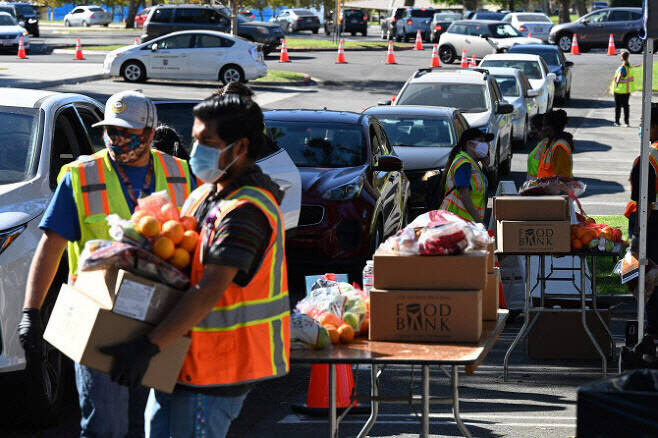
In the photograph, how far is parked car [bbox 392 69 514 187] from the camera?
1797cm

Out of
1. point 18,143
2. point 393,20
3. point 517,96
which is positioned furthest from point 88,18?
point 18,143

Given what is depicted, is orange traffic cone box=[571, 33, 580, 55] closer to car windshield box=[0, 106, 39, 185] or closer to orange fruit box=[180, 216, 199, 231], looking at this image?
car windshield box=[0, 106, 39, 185]

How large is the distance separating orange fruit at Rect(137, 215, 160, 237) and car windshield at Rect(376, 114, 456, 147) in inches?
449

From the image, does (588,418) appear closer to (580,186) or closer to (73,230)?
(73,230)

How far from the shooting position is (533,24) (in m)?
55.3

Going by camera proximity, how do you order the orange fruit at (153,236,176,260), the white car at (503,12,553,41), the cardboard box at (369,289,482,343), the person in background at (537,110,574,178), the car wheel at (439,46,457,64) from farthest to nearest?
the white car at (503,12,553,41) → the car wheel at (439,46,457,64) → the person in background at (537,110,574,178) → the cardboard box at (369,289,482,343) → the orange fruit at (153,236,176,260)

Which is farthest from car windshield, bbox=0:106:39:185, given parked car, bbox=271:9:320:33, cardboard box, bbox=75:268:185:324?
parked car, bbox=271:9:320:33

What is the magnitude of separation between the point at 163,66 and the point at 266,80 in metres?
3.50

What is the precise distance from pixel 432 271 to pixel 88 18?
76.8 meters

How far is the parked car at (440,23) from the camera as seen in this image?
55469mm

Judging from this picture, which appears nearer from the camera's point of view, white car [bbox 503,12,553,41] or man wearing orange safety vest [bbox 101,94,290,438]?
man wearing orange safety vest [bbox 101,94,290,438]

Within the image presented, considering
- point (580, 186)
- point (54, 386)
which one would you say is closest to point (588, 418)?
point (54, 386)

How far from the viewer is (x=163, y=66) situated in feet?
104

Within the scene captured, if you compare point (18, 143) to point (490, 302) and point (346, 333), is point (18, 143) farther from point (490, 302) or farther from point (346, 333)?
point (490, 302)
